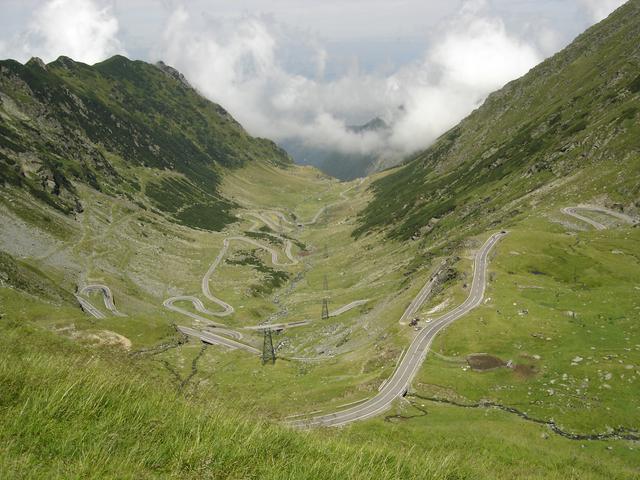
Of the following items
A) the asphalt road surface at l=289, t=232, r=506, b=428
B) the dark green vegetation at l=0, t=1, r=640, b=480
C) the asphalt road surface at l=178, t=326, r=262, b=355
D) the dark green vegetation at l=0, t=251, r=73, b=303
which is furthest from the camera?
the asphalt road surface at l=178, t=326, r=262, b=355

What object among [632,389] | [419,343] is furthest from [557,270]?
[632,389]

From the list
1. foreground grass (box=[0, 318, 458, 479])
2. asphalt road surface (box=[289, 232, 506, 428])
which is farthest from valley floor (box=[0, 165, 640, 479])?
asphalt road surface (box=[289, 232, 506, 428])

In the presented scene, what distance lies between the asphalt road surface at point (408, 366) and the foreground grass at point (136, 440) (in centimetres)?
2817

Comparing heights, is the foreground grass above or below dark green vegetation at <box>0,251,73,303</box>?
above

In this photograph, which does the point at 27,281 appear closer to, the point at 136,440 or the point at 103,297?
the point at 103,297

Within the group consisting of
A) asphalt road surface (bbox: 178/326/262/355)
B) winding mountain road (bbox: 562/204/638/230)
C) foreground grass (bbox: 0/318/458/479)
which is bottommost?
asphalt road surface (bbox: 178/326/262/355)

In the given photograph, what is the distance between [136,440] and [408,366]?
58.4 m

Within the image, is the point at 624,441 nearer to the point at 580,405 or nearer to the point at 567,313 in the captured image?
the point at 580,405

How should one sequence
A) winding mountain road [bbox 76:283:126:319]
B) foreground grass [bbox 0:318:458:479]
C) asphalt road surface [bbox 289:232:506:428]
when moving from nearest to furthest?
foreground grass [bbox 0:318:458:479] → asphalt road surface [bbox 289:232:506:428] → winding mountain road [bbox 76:283:126:319]

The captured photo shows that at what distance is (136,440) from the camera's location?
26.6 feet

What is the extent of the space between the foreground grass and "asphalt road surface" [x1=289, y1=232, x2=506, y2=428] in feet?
92.4

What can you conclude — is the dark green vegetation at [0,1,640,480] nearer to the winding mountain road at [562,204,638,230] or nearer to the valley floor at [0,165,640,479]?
the valley floor at [0,165,640,479]

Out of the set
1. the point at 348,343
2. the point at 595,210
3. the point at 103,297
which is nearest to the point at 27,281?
the point at 103,297

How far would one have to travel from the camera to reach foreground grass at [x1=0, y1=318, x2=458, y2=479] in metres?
7.05
